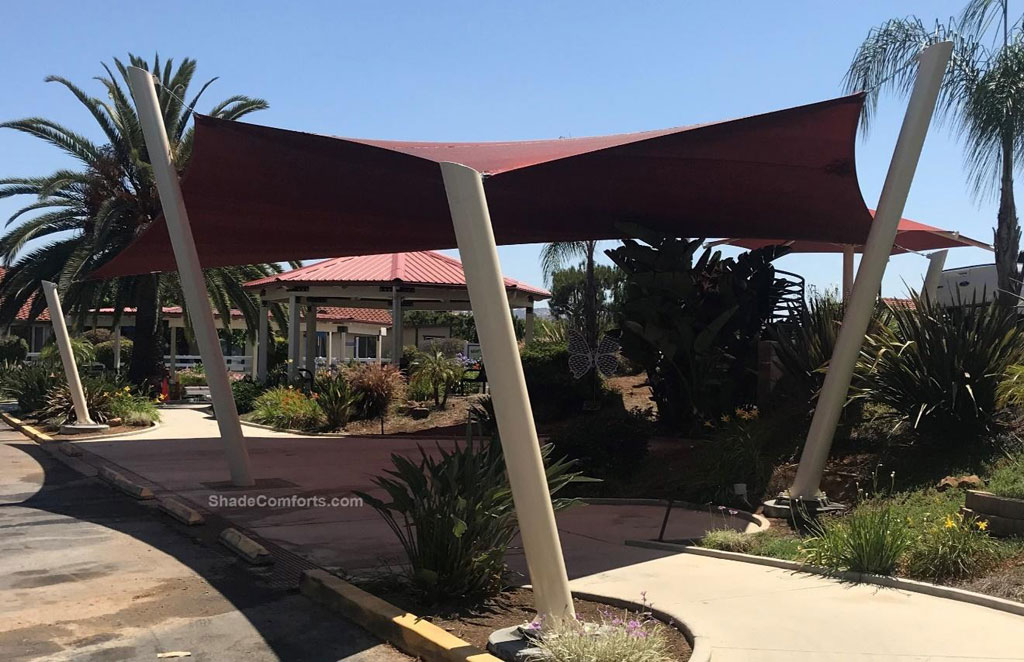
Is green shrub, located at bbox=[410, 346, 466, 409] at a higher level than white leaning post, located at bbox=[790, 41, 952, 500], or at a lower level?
lower

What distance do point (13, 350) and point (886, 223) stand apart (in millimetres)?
39335

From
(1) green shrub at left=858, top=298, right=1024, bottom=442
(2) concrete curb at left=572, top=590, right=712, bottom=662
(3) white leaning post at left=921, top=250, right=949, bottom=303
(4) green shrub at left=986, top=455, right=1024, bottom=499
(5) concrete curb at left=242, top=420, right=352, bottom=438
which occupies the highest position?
(3) white leaning post at left=921, top=250, right=949, bottom=303

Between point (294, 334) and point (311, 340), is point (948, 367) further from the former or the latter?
point (311, 340)

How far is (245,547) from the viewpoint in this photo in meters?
8.38

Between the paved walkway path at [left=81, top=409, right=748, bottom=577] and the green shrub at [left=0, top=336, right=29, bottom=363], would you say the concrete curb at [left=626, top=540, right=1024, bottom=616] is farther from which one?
the green shrub at [left=0, top=336, right=29, bottom=363]

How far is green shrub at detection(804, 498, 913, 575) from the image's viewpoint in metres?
6.84

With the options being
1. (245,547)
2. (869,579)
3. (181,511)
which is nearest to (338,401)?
(181,511)

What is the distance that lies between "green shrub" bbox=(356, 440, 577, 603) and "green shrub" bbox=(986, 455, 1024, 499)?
12.0 ft

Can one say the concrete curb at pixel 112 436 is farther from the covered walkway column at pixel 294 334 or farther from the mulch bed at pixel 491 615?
the mulch bed at pixel 491 615

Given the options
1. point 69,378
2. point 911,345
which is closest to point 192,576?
point 911,345

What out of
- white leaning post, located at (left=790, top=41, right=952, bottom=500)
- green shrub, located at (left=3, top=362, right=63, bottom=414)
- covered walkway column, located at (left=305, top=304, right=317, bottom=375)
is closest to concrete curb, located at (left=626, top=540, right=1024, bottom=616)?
white leaning post, located at (left=790, top=41, right=952, bottom=500)

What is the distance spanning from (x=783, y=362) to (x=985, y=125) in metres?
8.01

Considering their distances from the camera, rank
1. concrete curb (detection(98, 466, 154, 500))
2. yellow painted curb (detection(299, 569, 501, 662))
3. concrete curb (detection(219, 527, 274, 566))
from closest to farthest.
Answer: yellow painted curb (detection(299, 569, 501, 662)), concrete curb (detection(219, 527, 274, 566)), concrete curb (detection(98, 466, 154, 500))

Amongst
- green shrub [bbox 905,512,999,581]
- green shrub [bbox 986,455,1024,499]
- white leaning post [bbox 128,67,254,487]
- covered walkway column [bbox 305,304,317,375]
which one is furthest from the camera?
covered walkway column [bbox 305,304,317,375]
